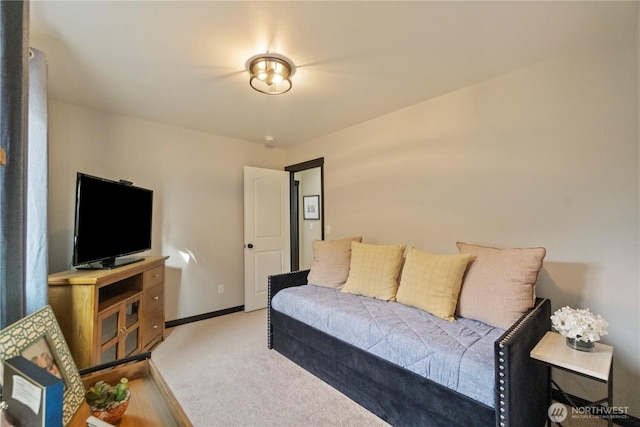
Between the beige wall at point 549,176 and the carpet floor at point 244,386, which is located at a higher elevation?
the beige wall at point 549,176

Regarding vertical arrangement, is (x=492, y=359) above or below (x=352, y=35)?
below

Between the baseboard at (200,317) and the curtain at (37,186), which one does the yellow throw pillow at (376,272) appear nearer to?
the baseboard at (200,317)

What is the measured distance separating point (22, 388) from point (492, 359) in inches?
69.0

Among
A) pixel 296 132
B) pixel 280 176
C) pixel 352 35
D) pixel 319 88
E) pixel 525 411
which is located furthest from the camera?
pixel 280 176

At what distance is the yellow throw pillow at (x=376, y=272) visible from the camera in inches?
90.7

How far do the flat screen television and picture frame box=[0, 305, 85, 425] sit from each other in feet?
3.52

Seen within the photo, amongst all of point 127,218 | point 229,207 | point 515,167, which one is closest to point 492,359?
point 515,167

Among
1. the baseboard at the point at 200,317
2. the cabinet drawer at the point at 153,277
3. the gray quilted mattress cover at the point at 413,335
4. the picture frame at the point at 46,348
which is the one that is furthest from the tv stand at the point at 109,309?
the gray quilted mattress cover at the point at 413,335

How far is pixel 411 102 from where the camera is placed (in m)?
2.65

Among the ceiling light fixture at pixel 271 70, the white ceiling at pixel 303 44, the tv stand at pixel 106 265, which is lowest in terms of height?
the tv stand at pixel 106 265

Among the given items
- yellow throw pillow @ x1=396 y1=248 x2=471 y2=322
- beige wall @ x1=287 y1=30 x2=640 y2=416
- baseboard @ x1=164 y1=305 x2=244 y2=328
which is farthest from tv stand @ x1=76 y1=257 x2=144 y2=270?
beige wall @ x1=287 y1=30 x2=640 y2=416

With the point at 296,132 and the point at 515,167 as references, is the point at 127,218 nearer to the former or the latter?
the point at 296,132

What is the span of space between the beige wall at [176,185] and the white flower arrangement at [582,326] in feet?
11.0

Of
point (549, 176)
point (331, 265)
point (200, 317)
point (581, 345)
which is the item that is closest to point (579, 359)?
point (581, 345)
